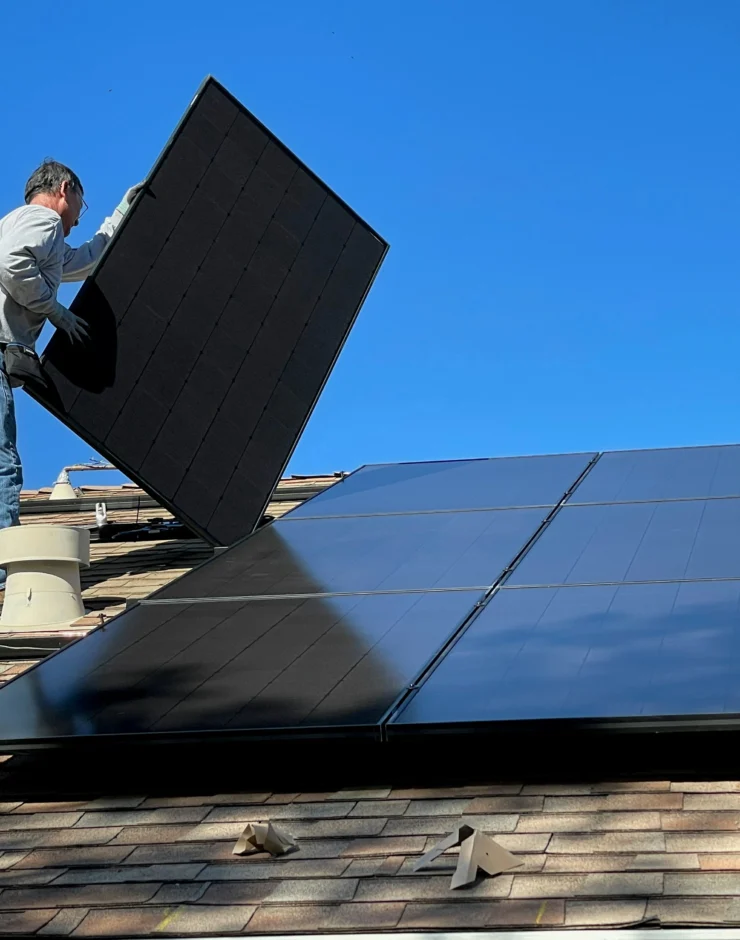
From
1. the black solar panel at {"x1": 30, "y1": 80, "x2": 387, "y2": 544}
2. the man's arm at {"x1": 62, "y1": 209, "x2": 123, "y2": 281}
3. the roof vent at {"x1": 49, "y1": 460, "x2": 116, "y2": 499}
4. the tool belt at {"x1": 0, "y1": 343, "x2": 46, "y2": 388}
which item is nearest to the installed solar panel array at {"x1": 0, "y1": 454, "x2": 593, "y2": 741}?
the black solar panel at {"x1": 30, "y1": 80, "x2": 387, "y2": 544}

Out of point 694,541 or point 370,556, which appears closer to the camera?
point 694,541

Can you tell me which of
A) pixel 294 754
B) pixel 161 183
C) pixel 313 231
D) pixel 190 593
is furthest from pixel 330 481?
pixel 294 754

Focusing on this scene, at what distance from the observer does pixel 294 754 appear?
14.6ft

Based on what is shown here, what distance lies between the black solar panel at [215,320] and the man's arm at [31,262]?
20 cm

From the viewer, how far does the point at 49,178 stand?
7.61 m

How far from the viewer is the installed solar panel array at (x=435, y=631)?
4.18 m

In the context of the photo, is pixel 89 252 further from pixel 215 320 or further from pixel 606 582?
pixel 606 582

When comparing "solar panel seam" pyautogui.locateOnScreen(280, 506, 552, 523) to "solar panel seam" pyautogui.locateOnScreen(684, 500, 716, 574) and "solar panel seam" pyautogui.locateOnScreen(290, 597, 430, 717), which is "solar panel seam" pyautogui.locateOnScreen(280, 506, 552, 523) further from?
"solar panel seam" pyautogui.locateOnScreen(290, 597, 430, 717)

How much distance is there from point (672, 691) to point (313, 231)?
17.5ft

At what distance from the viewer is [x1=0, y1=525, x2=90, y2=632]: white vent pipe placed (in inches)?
260

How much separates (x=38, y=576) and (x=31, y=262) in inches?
67.3

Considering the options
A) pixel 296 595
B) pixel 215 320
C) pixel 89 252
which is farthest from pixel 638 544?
pixel 89 252

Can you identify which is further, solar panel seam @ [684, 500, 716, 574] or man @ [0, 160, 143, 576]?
man @ [0, 160, 143, 576]

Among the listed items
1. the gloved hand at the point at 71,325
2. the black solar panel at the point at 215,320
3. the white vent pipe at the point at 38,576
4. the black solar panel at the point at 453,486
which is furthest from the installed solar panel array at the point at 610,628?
the gloved hand at the point at 71,325
